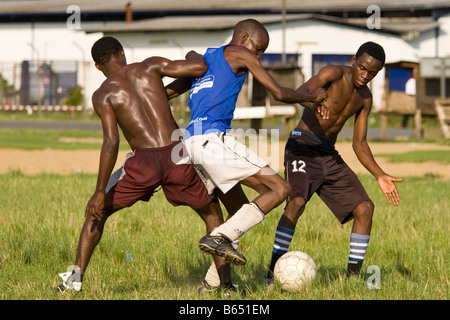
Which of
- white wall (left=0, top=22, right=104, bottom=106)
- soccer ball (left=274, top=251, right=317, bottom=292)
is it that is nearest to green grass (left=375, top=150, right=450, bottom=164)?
soccer ball (left=274, top=251, right=317, bottom=292)

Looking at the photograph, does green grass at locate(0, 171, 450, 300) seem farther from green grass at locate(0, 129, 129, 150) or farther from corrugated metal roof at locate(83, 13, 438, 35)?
corrugated metal roof at locate(83, 13, 438, 35)

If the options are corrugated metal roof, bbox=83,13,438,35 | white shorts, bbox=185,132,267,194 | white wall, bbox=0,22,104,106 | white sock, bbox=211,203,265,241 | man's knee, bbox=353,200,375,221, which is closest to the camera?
white sock, bbox=211,203,265,241

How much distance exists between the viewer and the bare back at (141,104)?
5797 millimetres

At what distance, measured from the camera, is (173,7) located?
46500 millimetres

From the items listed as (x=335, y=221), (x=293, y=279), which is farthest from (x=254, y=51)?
(x=335, y=221)

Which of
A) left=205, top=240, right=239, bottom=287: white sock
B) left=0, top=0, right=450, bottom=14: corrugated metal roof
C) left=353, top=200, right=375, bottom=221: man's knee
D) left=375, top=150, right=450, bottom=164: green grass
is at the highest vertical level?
left=0, top=0, right=450, bottom=14: corrugated metal roof

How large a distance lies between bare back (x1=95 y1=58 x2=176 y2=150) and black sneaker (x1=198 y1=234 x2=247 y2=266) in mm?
884

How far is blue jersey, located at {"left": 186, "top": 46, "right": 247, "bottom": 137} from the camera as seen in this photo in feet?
18.9

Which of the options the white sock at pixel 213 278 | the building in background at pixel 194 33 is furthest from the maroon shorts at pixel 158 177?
the building in background at pixel 194 33

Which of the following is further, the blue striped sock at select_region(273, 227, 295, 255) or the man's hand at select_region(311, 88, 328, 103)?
the blue striped sock at select_region(273, 227, 295, 255)

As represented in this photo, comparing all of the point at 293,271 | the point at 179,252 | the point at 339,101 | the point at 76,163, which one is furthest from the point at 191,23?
the point at 293,271

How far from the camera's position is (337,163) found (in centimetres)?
682

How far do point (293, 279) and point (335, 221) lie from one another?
3.19m
